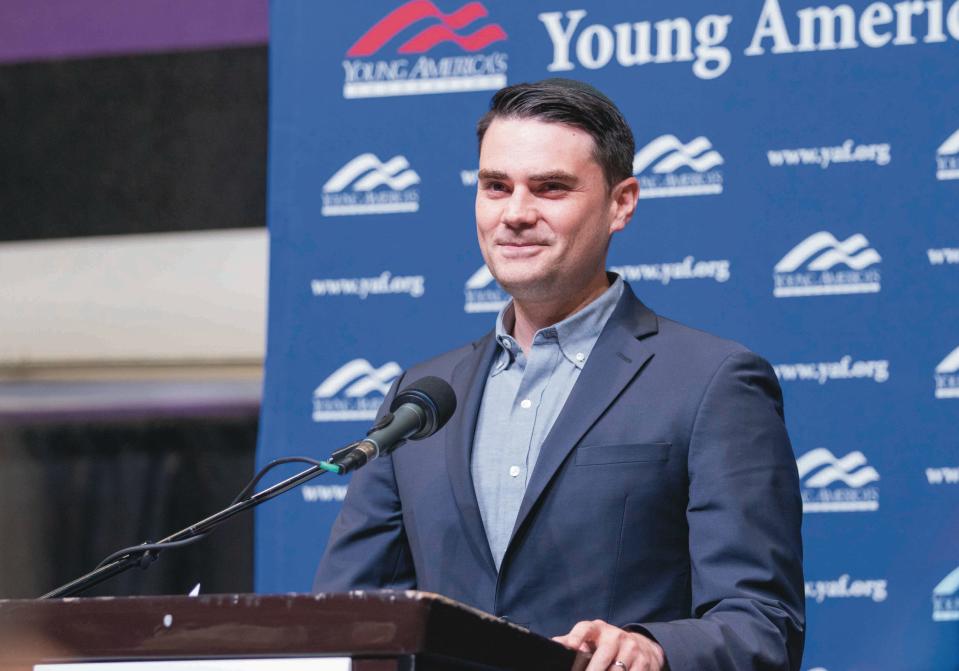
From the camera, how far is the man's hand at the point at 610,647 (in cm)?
174

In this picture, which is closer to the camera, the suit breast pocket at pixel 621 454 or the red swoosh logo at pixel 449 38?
the suit breast pocket at pixel 621 454

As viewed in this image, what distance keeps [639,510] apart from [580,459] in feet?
0.43

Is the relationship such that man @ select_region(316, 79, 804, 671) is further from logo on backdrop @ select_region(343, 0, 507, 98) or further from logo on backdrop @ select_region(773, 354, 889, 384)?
logo on backdrop @ select_region(343, 0, 507, 98)

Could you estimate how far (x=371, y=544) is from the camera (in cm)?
252

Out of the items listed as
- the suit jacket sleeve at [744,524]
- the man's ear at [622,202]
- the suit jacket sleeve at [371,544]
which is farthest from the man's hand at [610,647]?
the man's ear at [622,202]

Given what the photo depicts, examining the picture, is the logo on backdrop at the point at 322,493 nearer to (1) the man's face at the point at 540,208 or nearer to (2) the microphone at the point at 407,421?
(1) the man's face at the point at 540,208

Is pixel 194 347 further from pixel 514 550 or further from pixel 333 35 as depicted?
pixel 514 550

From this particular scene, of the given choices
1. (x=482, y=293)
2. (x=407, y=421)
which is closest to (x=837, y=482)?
(x=482, y=293)

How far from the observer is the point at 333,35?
3.89 m

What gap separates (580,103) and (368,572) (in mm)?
927

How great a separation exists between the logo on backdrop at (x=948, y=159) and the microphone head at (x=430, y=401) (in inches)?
71.9

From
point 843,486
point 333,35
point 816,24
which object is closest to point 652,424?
point 843,486


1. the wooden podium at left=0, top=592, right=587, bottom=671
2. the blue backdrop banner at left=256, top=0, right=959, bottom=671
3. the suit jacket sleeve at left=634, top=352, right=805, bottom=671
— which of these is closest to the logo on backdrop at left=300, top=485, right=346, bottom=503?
the blue backdrop banner at left=256, top=0, right=959, bottom=671

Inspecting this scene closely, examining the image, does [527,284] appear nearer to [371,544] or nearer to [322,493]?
[371,544]
